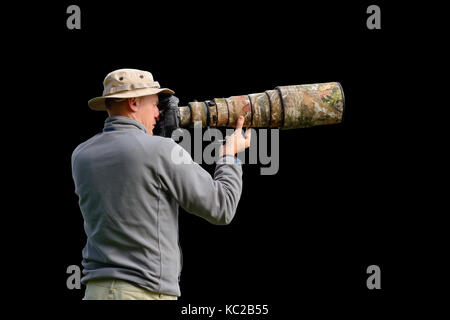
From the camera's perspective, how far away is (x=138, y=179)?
11.2 feet

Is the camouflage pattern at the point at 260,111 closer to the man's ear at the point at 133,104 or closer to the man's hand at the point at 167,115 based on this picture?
the man's hand at the point at 167,115

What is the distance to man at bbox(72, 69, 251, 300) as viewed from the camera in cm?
340

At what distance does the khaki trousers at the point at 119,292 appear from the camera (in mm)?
3367

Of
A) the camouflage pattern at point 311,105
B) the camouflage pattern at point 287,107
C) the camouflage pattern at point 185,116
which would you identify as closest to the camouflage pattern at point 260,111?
the camouflage pattern at point 287,107

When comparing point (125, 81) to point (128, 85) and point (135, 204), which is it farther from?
point (135, 204)

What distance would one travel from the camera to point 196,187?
11.4 ft

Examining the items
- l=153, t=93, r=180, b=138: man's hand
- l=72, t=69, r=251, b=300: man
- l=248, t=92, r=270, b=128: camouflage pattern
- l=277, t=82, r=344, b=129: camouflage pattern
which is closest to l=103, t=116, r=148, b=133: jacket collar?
l=72, t=69, r=251, b=300: man

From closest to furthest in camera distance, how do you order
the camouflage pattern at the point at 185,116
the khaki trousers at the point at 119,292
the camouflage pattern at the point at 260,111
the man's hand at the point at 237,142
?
1. the khaki trousers at the point at 119,292
2. the man's hand at the point at 237,142
3. the camouflage pattern at the point at 185,116
4. the camouflage pattern at the point at 260,111

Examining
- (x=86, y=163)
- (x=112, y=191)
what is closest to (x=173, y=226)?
(x=112, y=191)

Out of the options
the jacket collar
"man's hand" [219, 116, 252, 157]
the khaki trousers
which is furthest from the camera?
"man's hand" [219, 116, 252, 157]

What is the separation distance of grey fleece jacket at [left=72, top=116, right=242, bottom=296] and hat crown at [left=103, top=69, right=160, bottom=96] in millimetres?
255

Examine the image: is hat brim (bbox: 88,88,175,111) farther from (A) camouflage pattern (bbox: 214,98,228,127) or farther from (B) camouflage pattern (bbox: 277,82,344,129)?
(B) camouflage pattern (bbox: 277,82,344,129)

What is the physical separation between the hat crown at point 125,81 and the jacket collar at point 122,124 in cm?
18

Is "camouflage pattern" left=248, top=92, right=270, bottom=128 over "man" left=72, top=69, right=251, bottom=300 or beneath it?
over
